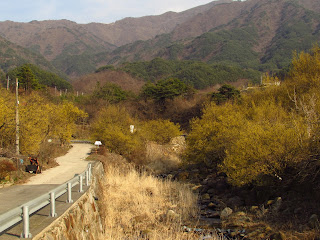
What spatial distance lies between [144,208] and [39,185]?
15.0ft

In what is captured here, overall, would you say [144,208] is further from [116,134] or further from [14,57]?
[14,57]

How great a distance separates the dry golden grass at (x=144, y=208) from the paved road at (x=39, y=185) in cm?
205

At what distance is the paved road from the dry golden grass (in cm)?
205

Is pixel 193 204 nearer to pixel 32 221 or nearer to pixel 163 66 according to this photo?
pixel 32 221

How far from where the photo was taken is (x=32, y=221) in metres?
7.01

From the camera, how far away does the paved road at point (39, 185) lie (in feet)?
32.2

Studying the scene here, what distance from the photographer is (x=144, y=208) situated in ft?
47.4

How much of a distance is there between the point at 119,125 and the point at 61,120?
528 cm

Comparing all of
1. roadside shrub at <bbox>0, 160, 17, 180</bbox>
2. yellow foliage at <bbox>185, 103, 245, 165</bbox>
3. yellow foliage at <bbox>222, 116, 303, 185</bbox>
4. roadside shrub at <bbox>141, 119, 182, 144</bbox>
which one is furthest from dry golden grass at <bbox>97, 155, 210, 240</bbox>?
roadside shrub at <bbox>141, 119, 182, 144</bbox>

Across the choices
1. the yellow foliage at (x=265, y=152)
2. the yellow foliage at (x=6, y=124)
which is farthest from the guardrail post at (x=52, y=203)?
the yellow foliage at (x=6, y=124)

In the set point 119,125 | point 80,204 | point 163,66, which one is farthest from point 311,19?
point 80,204

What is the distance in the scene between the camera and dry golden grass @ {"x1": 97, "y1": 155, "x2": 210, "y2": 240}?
1141 cm

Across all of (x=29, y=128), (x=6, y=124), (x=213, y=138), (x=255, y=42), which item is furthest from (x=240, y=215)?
(x=255, y=42)

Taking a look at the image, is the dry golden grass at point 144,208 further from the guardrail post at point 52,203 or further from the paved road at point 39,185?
the guardrail post at point 52,203
